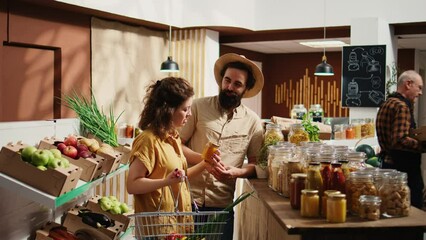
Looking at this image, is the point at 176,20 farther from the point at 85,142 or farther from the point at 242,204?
the point at 85,142

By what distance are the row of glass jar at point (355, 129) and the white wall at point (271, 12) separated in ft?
6.12

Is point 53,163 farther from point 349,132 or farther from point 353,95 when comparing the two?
point 353,95

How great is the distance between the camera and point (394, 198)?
2367 millimetres

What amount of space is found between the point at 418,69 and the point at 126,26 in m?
7.19

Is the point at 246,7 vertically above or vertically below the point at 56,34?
above

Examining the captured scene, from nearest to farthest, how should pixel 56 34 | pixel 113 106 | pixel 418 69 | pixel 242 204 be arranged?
pixel 242 204
pixel 56 34
pixel 113 106
pixel 418 69

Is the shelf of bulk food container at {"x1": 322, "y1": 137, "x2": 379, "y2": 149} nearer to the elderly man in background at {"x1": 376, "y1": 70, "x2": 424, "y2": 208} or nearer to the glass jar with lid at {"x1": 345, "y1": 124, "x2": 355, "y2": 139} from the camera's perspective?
the glass jar with lid at {"x1": 345, "y1": 124, "x2": 355, "y2": 139}

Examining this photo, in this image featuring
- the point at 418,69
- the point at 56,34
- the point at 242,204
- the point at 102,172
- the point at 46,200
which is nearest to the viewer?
the point at 46,200

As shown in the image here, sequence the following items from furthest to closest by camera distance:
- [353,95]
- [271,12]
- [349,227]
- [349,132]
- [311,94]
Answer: [311,94]
[271,12]
[353,95]
[349,132]
[349,227]

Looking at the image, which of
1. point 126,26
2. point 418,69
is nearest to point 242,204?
point 126,26

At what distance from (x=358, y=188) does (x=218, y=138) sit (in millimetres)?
1249

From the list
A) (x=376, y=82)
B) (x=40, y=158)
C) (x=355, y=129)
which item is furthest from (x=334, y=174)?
(x=376, y=82)

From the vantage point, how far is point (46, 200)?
229 cm

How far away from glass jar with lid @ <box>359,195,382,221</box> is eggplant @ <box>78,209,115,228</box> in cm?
144
